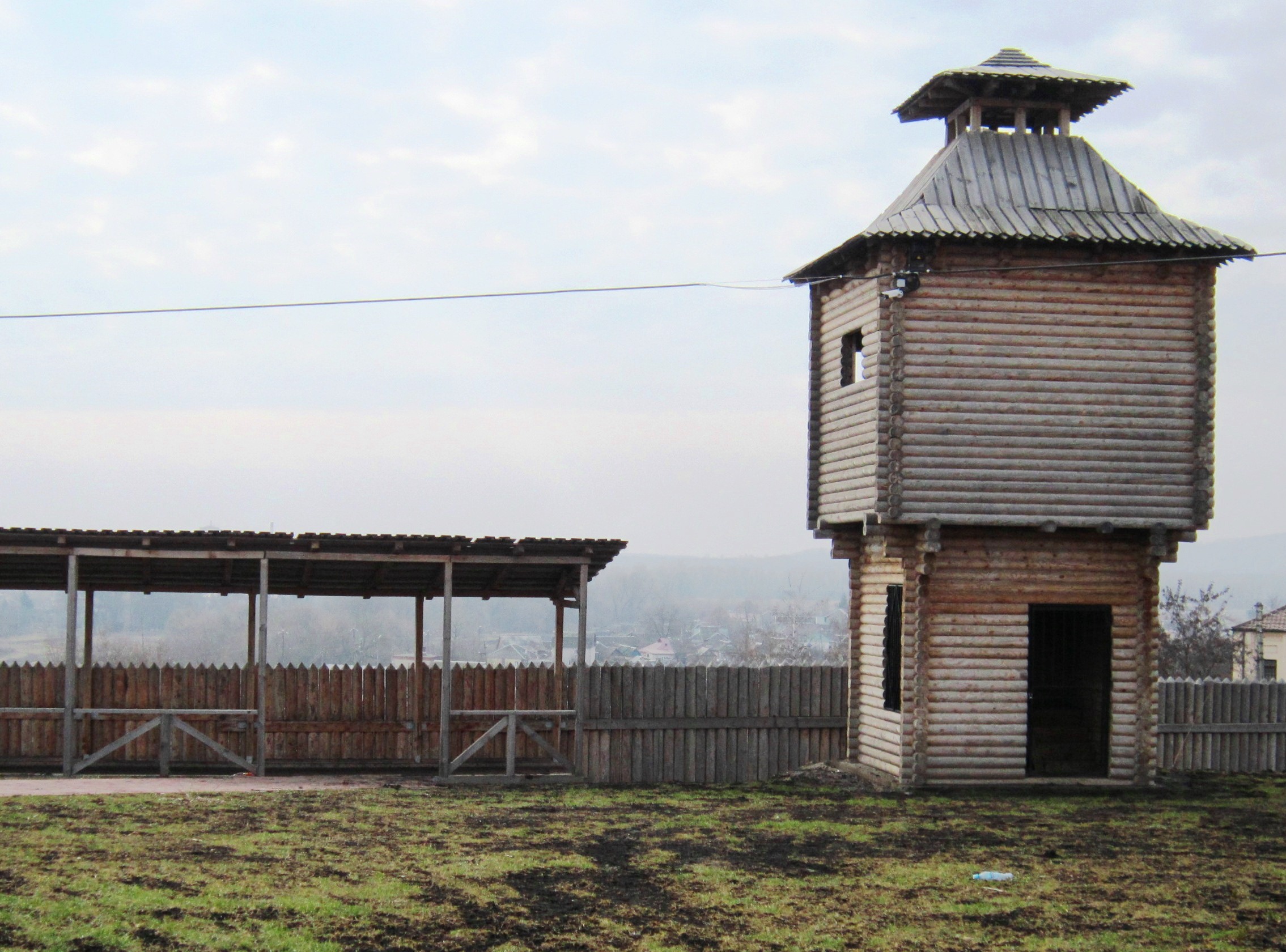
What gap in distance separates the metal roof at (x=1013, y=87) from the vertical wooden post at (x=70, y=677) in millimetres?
15223

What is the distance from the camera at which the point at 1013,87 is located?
21484 millimetres

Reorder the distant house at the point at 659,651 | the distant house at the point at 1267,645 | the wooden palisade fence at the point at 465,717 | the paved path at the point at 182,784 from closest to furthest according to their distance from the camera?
the paved path at the point at 182,784 → the wooden palisade fence at the point at 465,717 → the distant house at the point at 1267,645 → the distant house at the point at 659,651

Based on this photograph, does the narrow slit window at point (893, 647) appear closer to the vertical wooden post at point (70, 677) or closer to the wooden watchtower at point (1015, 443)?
the wooden watchtower at point (1015, 443)

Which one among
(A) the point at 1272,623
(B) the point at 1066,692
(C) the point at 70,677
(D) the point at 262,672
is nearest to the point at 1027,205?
(B) the point at 1066,692

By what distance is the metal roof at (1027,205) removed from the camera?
1916 centimetres

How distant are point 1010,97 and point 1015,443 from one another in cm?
627

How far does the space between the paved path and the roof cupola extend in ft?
44.9

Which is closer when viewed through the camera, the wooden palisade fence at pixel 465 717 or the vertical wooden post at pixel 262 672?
the vertical wooden post at pixel 262 672

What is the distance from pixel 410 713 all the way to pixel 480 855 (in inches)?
328

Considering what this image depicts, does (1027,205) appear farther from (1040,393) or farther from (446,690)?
(446,690)

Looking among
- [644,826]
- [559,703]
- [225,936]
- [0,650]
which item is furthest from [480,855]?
[0,650]

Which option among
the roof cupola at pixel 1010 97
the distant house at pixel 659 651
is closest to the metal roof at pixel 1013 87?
the roof cupola at pixel 1010 97

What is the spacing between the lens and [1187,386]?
1958 cm

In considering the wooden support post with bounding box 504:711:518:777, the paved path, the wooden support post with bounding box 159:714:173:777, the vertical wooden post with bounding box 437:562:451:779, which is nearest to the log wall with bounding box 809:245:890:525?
the wooden support post with bounding box 504:711:518:777
